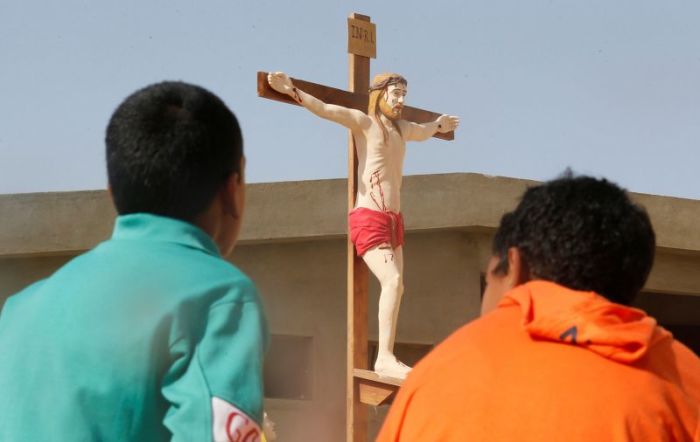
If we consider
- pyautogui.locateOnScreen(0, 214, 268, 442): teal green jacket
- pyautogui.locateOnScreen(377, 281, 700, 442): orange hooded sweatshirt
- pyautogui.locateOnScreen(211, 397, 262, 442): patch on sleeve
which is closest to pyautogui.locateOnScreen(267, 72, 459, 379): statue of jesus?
pyautogui.locateOnScreen(377, 281, 700, 442): orange hooded sweatshirt

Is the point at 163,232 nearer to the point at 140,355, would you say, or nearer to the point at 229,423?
the point at 140,355

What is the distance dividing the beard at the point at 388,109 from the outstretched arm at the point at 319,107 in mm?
120

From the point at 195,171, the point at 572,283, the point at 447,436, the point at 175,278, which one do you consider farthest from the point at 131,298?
the point at 572,283

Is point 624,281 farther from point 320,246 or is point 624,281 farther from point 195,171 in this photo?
point 320,246

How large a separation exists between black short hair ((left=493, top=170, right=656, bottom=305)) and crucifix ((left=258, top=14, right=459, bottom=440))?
4.40 m

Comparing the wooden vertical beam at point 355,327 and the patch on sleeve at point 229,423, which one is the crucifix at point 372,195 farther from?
the patch on sleeve at point 229,423

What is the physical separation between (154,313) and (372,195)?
4.87 metres

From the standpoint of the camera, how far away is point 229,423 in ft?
5.26

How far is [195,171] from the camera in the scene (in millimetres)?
1812

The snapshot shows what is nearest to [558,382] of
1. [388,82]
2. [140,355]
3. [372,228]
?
[140,355]

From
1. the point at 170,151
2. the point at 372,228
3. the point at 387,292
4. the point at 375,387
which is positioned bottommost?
the point at 375,387

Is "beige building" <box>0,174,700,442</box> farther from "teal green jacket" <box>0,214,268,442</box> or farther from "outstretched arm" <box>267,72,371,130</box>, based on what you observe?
"teal green jacket" <box>0,214,268,442</box>

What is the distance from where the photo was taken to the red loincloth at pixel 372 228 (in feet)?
21.3

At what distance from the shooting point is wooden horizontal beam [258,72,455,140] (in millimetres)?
6301
